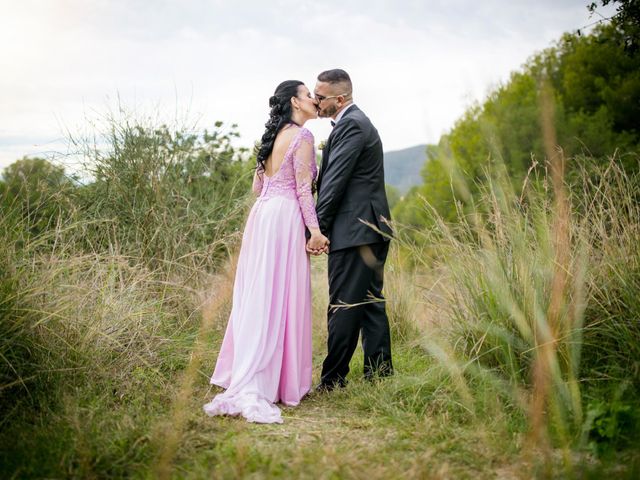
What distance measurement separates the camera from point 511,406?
321 cm

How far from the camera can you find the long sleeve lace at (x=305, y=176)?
404cm

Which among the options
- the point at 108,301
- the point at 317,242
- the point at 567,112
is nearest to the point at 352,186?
the point at 317,242

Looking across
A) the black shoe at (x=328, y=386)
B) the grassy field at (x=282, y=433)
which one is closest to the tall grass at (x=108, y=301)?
the grassy field at (x=282, y=433)

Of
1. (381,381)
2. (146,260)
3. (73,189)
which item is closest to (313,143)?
(381,381)

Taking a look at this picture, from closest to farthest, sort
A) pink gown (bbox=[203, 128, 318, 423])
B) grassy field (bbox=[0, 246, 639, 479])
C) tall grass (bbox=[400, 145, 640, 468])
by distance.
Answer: grassy field (bbox=[0, 246, 639, 479]) → tall grass (bbox=[400, 145, 640, 468]) → pink gown (bbox=[203, 128, 318, 423])

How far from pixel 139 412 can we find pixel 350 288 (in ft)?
5.45

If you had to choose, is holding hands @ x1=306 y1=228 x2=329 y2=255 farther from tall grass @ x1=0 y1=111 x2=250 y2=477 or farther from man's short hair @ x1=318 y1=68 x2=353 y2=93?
tall grass @ x1=0 y1=111 x2=250 y2=477

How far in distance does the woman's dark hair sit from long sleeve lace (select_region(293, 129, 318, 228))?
9.1 inches

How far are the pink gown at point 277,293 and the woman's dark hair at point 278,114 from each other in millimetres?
189

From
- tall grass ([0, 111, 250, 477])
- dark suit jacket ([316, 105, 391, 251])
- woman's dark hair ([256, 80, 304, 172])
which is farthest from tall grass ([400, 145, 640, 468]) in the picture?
tall grass ([0, 111, 250, 477])

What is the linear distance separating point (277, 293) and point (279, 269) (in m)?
0.18

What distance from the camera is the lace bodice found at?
4.04 meters

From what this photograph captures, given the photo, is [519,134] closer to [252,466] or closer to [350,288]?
[350,288]

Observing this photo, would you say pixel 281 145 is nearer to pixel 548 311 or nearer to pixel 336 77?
pixel 336 77
